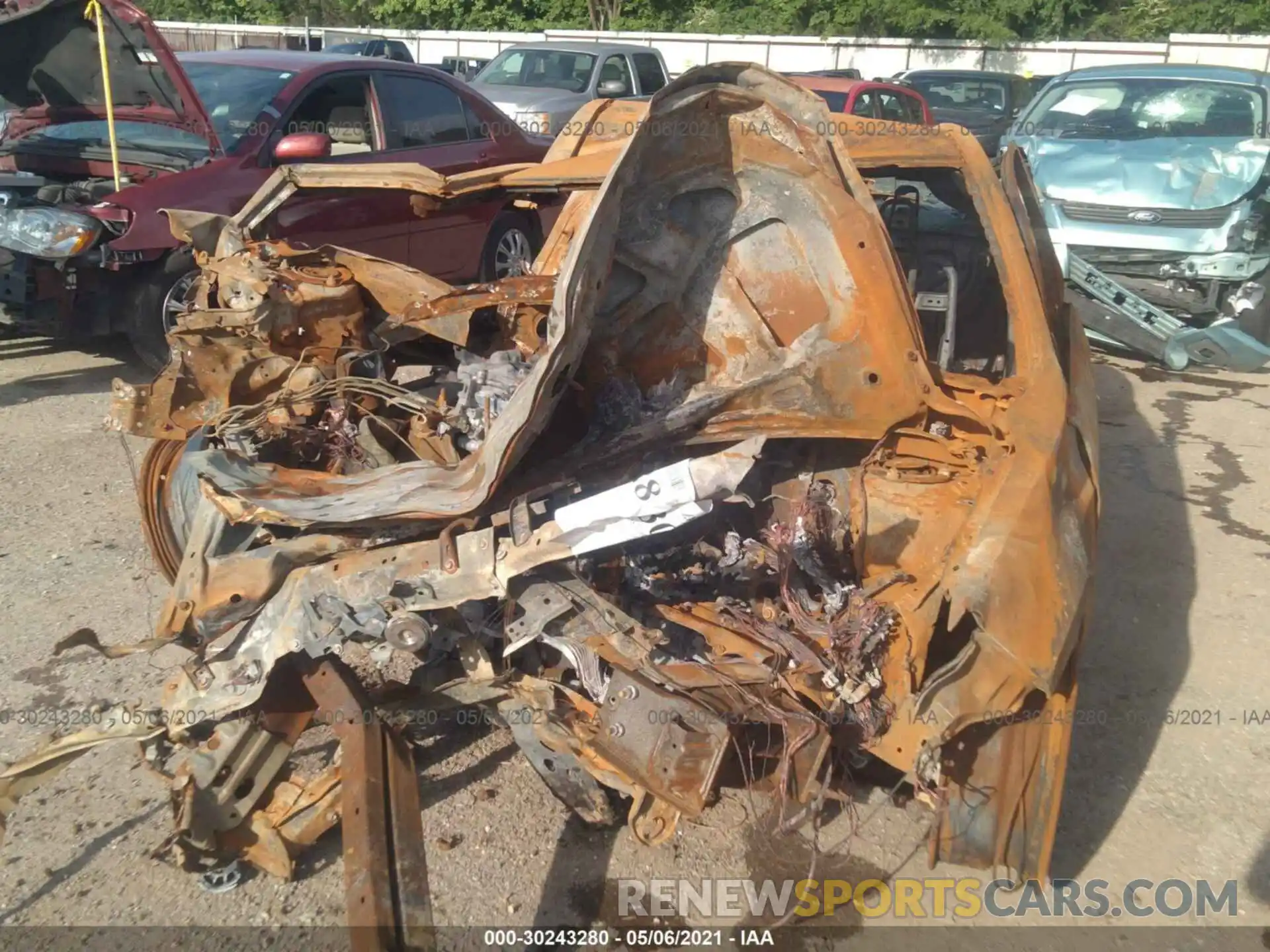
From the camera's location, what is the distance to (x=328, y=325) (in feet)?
11.6

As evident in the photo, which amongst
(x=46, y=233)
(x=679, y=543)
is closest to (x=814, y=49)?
(x=46, y=233)

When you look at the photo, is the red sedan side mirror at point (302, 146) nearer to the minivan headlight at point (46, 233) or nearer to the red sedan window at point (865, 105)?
the minivan headlight at point (46, 233)

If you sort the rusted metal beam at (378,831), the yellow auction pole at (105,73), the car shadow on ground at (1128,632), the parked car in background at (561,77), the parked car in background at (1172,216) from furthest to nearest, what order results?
the parked car in background at (561,77)
the parked car in background at (1172,216)
the yellow auction pole at (105,73)
the car shadow on ground at (1128,632)
the rusted metal beam at (378,831)

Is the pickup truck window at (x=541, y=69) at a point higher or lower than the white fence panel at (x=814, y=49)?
higher

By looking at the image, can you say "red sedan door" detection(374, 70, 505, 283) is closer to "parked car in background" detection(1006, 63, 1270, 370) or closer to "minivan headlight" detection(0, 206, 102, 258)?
"minivan headlight" detection(0, 206, 102, 258)

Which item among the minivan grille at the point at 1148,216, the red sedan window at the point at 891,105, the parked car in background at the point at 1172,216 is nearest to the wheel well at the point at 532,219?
the parked car in background at the point at 1172,216

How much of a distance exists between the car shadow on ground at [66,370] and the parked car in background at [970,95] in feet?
39.2

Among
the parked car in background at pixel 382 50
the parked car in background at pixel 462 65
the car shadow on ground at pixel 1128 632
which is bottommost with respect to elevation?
the car shadow on ground at pixel 1128 632

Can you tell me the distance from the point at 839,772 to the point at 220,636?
170 cm

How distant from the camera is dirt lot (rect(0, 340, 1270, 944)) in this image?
2609 mm

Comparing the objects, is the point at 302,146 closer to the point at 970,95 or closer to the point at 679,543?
the point at 679,543

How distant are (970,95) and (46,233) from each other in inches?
544

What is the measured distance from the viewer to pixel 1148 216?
7.43m

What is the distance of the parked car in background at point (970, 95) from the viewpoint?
49.2 ft
